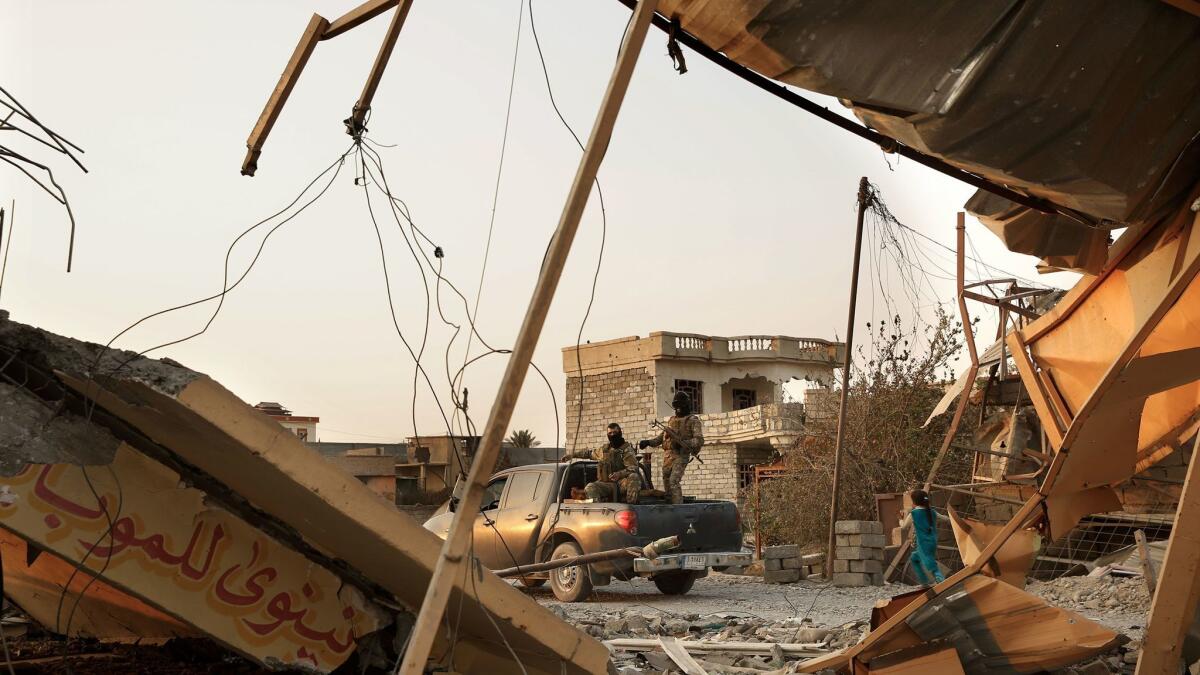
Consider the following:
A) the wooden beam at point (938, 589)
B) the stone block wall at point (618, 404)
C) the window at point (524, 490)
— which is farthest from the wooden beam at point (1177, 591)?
the stone block wall at point (618, 404)

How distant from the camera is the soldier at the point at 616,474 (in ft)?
40.5

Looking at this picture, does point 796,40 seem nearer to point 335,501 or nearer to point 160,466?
point 335,501

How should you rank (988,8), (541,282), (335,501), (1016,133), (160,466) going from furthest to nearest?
(1016,133) → (988,8) → (160,466) → (335,501) → (541,282)

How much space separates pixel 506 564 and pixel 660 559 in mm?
2256

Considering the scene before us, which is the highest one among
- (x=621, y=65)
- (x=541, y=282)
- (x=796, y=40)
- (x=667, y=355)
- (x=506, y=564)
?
(x=667, y=355)

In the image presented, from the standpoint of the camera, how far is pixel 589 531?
1180 cm

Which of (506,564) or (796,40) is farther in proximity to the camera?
(506,564)

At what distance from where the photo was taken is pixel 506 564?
41.5ft

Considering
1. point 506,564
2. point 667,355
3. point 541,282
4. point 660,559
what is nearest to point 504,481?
point 506,564

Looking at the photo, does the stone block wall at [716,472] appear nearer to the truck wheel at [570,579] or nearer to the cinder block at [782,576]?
the cinder block at [782,576]

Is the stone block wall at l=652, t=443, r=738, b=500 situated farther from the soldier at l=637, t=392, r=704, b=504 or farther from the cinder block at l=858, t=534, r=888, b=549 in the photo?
the soldier at l=637, t=392, r=704, b=504

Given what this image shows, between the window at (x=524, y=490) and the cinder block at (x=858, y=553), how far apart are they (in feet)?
15.2

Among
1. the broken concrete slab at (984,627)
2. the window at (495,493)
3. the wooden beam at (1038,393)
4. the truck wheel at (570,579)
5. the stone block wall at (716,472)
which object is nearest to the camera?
the broken concrete slab at (984,627)

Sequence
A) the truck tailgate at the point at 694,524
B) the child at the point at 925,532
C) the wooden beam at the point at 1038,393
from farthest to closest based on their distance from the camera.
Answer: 1. the truck tailgate at the point at 694,524
2. the child at the point at 925,532
3. the wooden beam at the point at 1038,393
